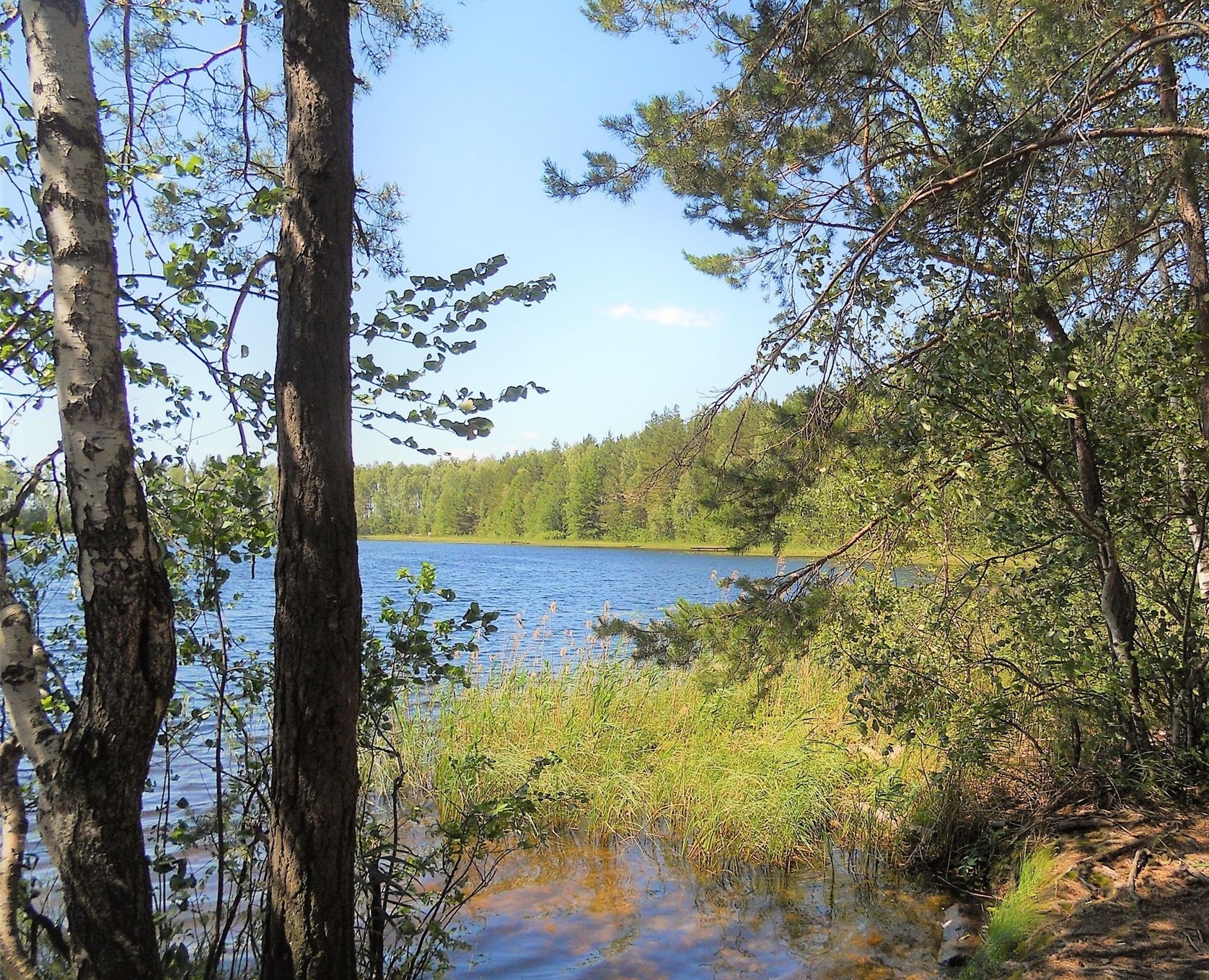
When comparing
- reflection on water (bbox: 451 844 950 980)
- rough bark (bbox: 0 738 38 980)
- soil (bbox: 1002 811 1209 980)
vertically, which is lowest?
reflection on water (bbox: 451 844 950 980)

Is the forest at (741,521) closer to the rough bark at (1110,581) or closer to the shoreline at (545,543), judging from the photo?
the rough bark at (1110,581)

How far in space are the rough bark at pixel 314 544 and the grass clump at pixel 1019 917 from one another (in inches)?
110

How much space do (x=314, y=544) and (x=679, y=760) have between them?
469 cm

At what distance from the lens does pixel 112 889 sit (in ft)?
6.80

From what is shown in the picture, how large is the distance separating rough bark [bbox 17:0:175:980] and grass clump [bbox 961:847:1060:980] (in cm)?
336

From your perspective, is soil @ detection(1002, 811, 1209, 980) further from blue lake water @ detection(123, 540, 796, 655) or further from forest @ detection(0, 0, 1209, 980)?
blue lake water @ detection(123, 540, 796, 655)

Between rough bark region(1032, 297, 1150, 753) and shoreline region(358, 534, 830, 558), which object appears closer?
rough bark region(1032, 297, 1150, 753)

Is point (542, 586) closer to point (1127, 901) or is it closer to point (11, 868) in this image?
point (1127, 901)

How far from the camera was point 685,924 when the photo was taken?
4.80 meters

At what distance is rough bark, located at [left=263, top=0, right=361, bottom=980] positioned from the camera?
2510 mm

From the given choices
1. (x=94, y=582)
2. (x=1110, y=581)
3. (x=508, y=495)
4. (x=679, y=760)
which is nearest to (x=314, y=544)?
(x=94, y=582)

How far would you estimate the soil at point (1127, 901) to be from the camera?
3244 mm

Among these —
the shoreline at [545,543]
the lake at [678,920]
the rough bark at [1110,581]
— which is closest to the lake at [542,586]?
the shoreline at [545,543]

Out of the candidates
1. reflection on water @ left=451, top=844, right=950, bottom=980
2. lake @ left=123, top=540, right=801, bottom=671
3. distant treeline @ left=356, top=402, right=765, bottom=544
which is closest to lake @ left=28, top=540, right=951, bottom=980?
reflection on water @ left=451, top=844, right=950, bottom=980
